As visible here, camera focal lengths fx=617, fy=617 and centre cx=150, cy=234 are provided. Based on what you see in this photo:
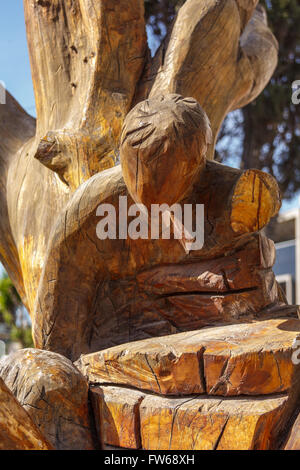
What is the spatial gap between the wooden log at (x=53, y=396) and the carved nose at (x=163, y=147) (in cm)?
57

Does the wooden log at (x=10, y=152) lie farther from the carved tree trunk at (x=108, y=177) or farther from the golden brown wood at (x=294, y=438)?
the golden brown wood at (x=294, y=438)

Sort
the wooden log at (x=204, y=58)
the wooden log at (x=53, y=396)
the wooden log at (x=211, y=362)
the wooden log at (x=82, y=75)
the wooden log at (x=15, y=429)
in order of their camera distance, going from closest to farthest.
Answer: the wooden log at (x=15, y=429) < the wooden log at (x=211, y=362) < the wooden log at (x=53, y=396) < the wooden log at (x=82, y=75) < the wooden log at (x=204, y=58)

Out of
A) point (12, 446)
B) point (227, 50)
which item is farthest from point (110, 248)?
point (227, 50)

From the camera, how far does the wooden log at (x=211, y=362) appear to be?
1.68m

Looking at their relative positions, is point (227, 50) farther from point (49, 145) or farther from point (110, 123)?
point (49, 145)

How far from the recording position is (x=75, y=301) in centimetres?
217

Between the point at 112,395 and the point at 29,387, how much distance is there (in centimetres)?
25

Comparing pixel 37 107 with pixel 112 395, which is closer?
pixel 112 395

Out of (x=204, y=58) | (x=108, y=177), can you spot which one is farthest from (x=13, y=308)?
(x=108, y=177)

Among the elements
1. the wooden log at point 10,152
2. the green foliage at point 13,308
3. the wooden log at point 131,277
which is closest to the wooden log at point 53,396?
the wooden log at point 131,277

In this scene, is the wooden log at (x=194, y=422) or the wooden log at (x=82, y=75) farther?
the wooden log at (x=82, y=75)

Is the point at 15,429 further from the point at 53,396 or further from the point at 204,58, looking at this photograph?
the point at 204,58

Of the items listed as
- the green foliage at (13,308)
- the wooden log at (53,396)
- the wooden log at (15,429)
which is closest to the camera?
the wooden log at (15,429)

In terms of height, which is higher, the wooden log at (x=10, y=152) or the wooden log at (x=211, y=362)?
the wooden log at (x=10, y=152)
